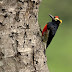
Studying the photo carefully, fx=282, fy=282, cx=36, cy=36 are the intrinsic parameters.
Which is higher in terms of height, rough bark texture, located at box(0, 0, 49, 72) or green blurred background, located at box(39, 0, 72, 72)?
rough bark texture, located at box(0, 0, 49, 72)

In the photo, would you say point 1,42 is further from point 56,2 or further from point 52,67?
point 56,2

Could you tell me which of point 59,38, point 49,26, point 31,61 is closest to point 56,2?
point 59,38

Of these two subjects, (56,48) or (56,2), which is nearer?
(56,48)

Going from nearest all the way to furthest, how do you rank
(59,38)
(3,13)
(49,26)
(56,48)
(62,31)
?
(3,13), (49,26), (56,48), (59,38), (62,31)

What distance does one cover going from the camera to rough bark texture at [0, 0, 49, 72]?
3025 millimetres

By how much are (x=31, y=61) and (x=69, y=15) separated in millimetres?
9794

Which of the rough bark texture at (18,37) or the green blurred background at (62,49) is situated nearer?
the rough bark texture at (18,37)

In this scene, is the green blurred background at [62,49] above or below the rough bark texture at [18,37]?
below

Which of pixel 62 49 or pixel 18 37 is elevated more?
pixel 18 37

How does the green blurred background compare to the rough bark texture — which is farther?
the green blurred background

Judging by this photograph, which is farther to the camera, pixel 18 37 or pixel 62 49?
pixel 62 49

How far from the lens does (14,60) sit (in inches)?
122

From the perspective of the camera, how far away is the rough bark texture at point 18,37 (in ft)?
9.93

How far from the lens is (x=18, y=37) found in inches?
121
